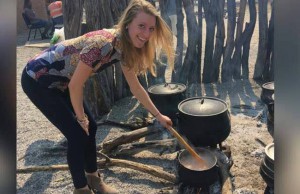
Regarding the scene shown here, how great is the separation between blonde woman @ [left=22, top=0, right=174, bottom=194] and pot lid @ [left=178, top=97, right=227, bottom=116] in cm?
85

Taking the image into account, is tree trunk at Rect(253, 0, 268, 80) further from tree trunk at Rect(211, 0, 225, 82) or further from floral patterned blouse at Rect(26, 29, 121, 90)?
floral patterned blouse at Rect(26, 29, 121, 90)

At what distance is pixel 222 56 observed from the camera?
6723 millimetres

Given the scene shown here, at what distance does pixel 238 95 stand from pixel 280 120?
5748 mm

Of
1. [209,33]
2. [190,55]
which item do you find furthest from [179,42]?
[209,33]

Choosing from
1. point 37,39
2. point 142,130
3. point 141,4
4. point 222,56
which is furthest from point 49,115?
point 37,39

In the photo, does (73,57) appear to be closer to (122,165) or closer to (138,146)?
(122,165)

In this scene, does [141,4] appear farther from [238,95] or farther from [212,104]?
[238,95]

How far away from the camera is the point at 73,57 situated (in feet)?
7.96

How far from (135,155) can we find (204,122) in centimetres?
111

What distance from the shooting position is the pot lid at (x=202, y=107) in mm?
3479

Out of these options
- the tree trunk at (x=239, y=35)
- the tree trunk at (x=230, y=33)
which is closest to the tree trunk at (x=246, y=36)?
the tree trunk at (x=239, y=35)

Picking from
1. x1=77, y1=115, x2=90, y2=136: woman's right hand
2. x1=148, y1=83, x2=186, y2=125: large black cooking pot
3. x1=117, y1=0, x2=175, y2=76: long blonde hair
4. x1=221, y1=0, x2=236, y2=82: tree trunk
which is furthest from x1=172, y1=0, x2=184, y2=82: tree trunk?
x1=77, y1=115, x2=90, y2=136: woman's right hand

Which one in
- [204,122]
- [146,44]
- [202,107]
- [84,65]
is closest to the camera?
[84,65]

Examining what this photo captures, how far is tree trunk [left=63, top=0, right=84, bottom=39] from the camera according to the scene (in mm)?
4723
